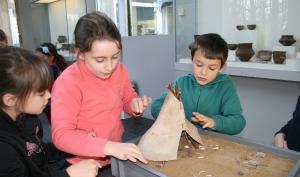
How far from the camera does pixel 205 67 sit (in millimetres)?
1225

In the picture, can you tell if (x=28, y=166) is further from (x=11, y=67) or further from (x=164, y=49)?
(x=164, y=49)

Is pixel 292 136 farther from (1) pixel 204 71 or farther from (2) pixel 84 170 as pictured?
(2) pixel 84 170

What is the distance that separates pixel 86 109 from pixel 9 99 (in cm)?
27

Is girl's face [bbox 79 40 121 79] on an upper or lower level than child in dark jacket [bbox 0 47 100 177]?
upper

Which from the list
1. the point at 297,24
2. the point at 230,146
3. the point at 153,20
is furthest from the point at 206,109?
the point at 153,20

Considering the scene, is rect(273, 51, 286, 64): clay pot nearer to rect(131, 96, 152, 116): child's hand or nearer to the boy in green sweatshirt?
the boy in green sweatshirt

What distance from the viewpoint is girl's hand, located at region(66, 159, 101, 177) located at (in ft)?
2.82

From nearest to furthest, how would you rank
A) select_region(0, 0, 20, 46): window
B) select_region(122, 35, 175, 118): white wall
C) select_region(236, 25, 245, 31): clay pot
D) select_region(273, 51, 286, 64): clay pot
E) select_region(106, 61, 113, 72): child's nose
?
select_region(106, 61, 113, 72): child's nose → select_region(273, 51, 286, 64): clay pot → select_region(236, 25, 245, 31): clay pot → select_region(122, 35, 175, 118): white wall → select_region(0, 0, 20, 46): window

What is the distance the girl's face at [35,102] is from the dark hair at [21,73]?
0.04ft

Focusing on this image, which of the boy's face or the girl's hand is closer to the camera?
the girl's hand

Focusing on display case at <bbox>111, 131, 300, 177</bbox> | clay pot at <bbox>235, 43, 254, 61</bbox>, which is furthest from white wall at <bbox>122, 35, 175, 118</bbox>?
display case at <bbox>111, 131, 300, 177</bbox>

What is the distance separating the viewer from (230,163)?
77cm

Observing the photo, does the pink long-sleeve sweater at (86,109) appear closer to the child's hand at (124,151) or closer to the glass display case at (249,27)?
the child's hand at (124,151)

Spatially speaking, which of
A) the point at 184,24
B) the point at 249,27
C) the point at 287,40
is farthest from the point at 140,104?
the point at 184,24
